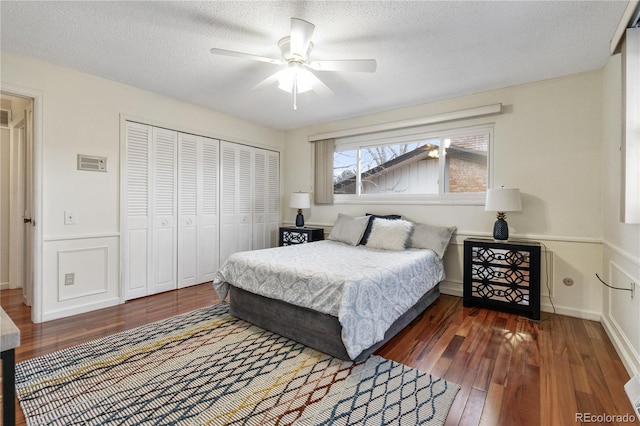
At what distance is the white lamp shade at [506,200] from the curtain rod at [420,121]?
93 cm

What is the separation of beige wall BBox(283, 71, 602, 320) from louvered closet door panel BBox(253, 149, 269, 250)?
9.39ft

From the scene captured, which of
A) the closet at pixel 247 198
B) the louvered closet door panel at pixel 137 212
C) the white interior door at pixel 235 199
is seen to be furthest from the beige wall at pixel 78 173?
the closet at pixel 247 198

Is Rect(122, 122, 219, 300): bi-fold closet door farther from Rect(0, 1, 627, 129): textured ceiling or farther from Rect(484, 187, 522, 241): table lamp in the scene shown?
Rect(484, 187, 522, 241): table lamp

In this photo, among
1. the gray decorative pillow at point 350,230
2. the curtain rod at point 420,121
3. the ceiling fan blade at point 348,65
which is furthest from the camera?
the gray decorative pillow at point 350,230

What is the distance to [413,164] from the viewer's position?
403cm

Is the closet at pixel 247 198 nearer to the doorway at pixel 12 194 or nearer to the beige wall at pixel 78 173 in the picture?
the beige wall at pixel 78 173

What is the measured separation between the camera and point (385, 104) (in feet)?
12.7

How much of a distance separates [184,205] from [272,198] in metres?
1.54

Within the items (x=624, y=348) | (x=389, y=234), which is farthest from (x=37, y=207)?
(x=624, y=348)

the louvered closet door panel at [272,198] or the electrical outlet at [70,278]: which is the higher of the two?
the louvered closet door panel at [272,198]

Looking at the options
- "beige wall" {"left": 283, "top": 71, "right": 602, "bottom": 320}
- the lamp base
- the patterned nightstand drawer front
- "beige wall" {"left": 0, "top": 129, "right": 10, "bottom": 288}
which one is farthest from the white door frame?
the lamp base

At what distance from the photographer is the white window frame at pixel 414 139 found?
3.50 meters

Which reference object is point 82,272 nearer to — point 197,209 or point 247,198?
point 197,209

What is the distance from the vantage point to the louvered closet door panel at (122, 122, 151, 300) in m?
3.40
